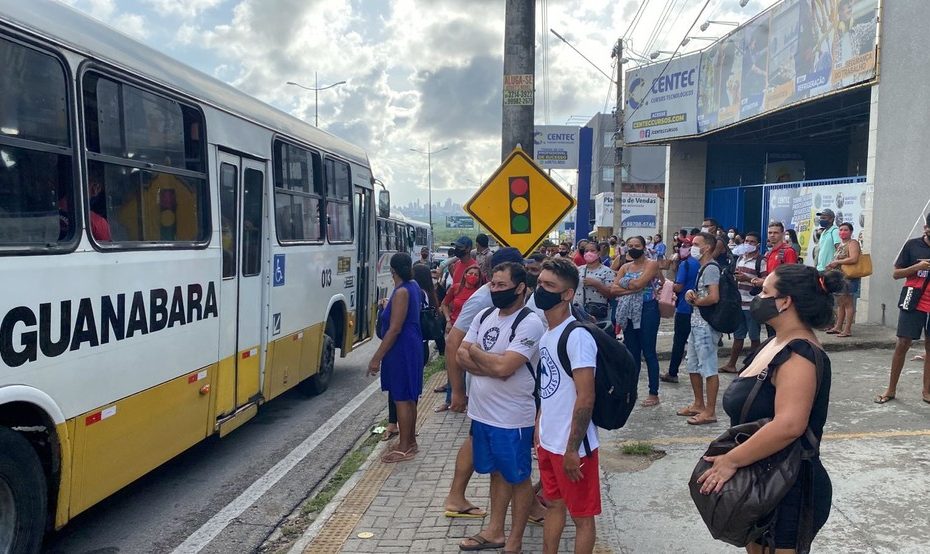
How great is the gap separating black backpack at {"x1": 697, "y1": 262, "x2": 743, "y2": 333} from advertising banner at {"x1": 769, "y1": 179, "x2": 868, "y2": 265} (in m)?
7.28

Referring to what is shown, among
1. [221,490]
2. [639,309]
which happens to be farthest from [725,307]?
[221,490]

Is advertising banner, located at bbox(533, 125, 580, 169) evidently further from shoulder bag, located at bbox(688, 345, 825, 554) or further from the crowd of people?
shoulder bag, located at bbox(688, 345, 825, 554)

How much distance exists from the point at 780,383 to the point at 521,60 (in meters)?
6.27

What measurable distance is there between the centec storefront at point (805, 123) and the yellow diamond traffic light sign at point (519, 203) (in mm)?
6914

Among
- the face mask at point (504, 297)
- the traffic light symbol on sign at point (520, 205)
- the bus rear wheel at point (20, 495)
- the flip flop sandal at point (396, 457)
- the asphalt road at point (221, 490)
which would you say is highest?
the traffic light symbol on sign at point (520, 205)

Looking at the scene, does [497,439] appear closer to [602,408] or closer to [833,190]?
[602,408]

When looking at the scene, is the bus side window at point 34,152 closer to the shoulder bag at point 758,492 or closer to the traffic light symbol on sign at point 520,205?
the shoulder bag at point 758,492

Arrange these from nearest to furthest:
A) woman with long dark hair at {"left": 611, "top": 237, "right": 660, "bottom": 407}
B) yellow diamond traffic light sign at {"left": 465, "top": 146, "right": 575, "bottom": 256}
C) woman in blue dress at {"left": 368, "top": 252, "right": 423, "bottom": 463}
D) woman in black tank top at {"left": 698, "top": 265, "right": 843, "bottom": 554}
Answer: woman in black tank top at {"left": 698, "top": 265, "right": 843, "bottom": 554}, woman in blue dress at {"left": 368, "top": 252, "right": 423, "bottom": 463}, yellow diamond traffic light sign at {"left": 465, "top": 146, "right": 575, "bottom": 256}, woman with long dark hair at {"left": 611, "top": 237, "right": 660, "bottom": 407}

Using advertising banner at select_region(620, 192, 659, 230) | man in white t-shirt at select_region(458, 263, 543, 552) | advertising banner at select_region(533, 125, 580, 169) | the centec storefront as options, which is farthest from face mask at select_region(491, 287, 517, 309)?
advertising banner at select_region(533, 125, 580, 169)

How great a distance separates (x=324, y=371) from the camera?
9570mm

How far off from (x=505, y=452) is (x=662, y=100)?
903 inches

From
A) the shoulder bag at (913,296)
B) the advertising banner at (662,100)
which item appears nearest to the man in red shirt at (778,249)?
the shoulder bag at (913,296)

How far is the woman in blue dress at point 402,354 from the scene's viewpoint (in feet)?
20.7

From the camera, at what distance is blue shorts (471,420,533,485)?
4.29 m
